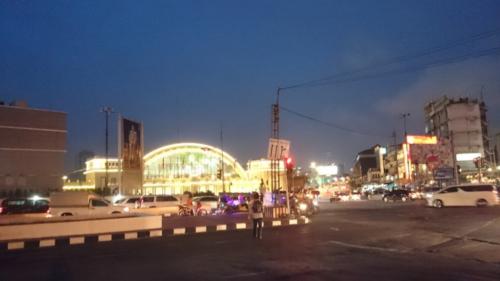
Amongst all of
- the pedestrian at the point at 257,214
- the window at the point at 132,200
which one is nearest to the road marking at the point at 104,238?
the pedestrian at the point at 257,214

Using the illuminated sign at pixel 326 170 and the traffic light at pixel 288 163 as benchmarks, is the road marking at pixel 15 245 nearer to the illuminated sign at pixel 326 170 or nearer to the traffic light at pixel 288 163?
the traffic light at pixel 288 163

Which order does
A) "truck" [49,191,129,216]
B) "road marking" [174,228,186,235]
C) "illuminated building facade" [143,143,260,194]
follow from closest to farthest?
"road marking" [174,228,186,235] → "truck" [49,191,129,216] → "illuminated building facade" [143,143,260,194]

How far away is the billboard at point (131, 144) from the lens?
52594 millimetres

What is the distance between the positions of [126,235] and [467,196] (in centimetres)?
2892

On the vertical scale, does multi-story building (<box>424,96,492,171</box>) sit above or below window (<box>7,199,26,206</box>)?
above

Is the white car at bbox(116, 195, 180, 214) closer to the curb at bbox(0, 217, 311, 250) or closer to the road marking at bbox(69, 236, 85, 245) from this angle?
the curb at bbox(0, 217, 311, 250)

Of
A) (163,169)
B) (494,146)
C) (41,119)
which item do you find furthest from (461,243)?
(494,146)

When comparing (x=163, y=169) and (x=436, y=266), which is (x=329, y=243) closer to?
(x=436, y=266)

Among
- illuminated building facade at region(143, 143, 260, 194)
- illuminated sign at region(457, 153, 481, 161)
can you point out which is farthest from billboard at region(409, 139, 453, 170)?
illuminated building facade at region(143, 143, 260, 194)

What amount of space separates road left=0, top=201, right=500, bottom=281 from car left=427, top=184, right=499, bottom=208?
1984 cm

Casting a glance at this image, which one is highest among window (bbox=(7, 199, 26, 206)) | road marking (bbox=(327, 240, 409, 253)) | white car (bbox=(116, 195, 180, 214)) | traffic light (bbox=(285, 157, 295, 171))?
traffic light (bbox=(285, 157, 295, 171))

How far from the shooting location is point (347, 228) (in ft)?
74.6

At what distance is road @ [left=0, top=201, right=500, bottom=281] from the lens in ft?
35.7

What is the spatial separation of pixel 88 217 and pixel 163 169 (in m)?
88.6
